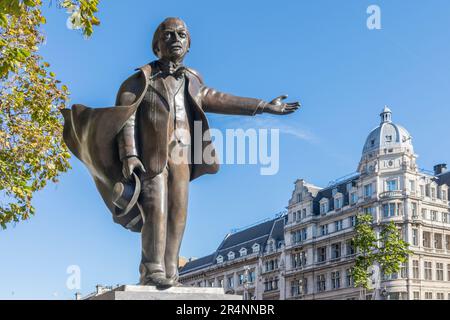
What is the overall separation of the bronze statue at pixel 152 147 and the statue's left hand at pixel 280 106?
29.0 inches

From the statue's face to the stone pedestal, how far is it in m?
2.37

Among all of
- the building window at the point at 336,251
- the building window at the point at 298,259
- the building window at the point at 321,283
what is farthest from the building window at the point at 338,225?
the building window at the point at 298,259

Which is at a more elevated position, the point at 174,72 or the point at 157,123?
the point at 174,72

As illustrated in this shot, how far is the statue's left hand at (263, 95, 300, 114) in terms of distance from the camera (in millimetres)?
7386

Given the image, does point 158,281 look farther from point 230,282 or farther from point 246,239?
point 230,282

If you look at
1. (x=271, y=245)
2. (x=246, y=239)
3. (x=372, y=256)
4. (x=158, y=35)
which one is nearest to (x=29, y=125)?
(x=158, y=35)

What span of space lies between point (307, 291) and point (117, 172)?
67297mm

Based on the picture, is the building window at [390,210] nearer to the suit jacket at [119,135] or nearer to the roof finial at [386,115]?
the roof finial at [386,115]

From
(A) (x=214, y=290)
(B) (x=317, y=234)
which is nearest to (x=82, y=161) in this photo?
(A) (x=214, y=290)

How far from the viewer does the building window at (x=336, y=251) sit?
6869cm

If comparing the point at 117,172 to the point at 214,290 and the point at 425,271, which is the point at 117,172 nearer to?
the point at 214,290

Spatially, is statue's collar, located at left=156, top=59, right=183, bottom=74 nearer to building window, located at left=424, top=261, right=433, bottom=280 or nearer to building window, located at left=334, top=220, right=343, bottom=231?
→ building window, located at left=424, top=261, right=433, bottom=280

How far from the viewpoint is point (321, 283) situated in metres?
70.2

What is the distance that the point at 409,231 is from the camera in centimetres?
6250
